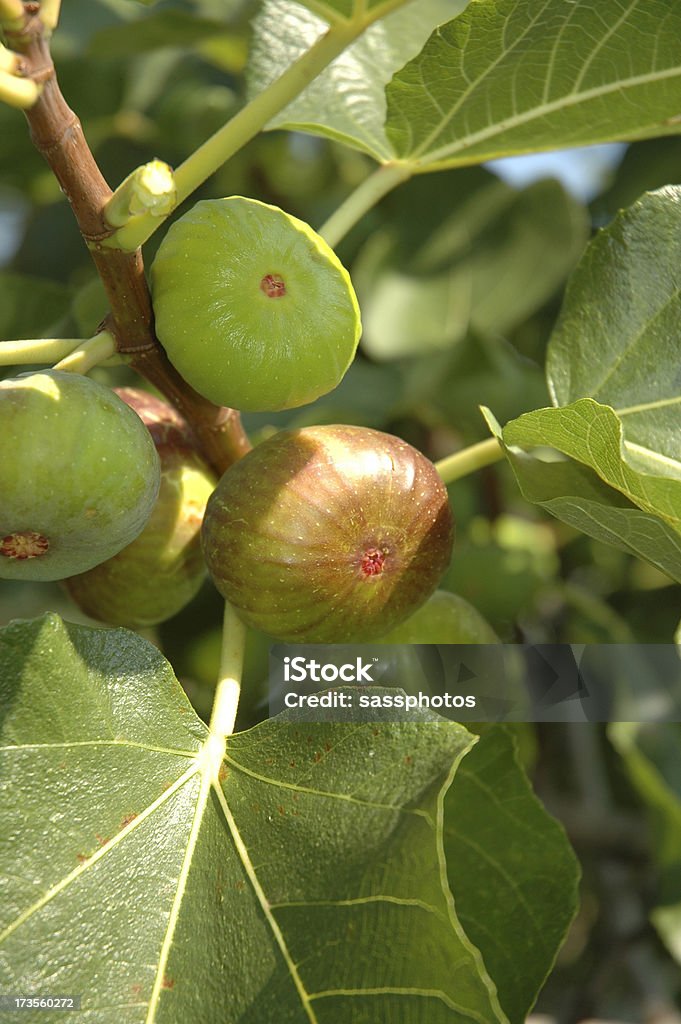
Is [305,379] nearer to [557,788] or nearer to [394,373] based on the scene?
[394,373]

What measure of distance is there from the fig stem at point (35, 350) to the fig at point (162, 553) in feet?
0.49

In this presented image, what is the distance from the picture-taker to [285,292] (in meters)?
0.85

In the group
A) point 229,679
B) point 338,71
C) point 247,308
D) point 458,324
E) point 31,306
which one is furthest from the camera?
point 458,324

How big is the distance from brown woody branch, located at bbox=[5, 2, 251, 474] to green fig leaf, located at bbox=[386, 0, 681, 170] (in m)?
0.36

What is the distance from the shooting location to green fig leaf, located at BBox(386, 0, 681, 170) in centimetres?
96

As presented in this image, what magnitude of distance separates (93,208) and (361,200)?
1.31 ft

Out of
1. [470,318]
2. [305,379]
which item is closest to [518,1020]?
[305,379]

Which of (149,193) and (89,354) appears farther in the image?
(89,354)

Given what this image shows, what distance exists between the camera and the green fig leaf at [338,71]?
47.3 inches

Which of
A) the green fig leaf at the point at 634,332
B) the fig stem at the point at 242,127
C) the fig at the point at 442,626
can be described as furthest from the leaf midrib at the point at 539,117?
the fig at the point at 442,626

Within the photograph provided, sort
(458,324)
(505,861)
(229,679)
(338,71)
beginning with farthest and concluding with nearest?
(458,324)
(338,71)
(505,861)
(229,679)

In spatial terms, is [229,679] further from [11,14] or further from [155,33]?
[155,33]

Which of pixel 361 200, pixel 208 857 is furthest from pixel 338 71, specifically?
pixel 208 857

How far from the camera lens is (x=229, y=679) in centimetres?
97
